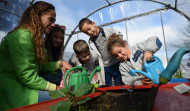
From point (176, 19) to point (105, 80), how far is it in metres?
3.50

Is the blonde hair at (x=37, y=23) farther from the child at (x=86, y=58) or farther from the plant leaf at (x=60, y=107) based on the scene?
the child at (x=86, y=58)

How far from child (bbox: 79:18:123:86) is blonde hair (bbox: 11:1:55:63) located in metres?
Result: 1.01

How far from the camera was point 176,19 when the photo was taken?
414 cm

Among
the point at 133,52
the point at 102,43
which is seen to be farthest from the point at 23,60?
the point at 102,43

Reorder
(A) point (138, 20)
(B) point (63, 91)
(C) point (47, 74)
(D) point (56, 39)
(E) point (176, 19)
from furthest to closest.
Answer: (A) point (138, 20) → (E) point (176, 19) → (D) point (56, 39) → (C) point (47, 74) → (B) point (63, 91)

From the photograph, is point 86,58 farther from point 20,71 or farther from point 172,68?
point 172,68

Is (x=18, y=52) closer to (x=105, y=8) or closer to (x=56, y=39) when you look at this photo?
(x=56, y=39)

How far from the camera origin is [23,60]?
2.68 ft

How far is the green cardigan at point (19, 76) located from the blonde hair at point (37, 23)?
7 cm

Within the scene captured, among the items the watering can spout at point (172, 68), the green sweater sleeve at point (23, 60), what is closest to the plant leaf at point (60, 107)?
the watering can spout at point (172, 68)

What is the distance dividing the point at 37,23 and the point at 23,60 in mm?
354

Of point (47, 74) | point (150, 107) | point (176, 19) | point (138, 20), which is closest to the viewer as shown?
point (150, 107)

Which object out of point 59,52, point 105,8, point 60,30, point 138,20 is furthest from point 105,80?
point 105,8

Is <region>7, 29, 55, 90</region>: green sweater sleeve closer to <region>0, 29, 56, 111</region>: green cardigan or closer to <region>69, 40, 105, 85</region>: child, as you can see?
<region>0, 29, 56, 111</region>: green cardigan
